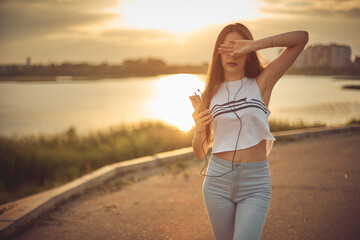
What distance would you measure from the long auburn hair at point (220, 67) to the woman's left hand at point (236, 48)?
7.6 inches

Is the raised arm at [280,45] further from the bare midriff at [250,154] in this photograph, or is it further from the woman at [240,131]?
the bare midriff at [250,154]

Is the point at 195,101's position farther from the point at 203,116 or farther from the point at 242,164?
the point at 242,164

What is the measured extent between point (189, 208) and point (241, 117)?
117 inches

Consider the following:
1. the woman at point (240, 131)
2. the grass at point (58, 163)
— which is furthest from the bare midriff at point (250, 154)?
the grass at point (58, 163)

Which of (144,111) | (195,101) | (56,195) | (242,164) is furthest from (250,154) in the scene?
(144,111)

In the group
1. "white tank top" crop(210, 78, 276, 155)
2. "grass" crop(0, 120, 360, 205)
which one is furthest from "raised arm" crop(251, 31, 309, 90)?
"grass" crop(0, 120, 360, 205)

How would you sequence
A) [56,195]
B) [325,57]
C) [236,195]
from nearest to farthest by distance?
[236,195], [56,195], [325,57]

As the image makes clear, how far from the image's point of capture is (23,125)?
26.5 m

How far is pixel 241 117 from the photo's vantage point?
2.70 m

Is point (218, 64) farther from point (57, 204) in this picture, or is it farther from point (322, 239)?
point (57, 204)

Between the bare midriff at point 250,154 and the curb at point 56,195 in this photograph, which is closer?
the bare midriff at point 250,154

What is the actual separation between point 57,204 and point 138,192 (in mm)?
1396

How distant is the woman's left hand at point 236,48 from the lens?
2.74m

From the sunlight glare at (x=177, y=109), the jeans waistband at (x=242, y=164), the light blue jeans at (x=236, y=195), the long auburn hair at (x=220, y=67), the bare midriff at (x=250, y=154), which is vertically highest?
the long auburn hair at (x=220, y=67)
